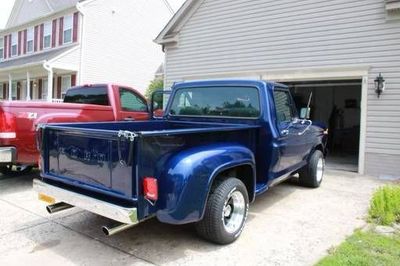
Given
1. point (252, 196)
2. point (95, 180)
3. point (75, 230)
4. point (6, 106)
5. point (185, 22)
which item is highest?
point (185, 22)

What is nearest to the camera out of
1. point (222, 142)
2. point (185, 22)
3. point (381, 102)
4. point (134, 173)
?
point (134, 173)

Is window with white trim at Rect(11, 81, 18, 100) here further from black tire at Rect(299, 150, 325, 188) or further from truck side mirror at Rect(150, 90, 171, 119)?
black tire at Rect(299, 150, 325, 188)

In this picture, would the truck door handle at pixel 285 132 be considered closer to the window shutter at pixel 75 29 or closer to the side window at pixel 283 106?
the side window at pixel 283 106

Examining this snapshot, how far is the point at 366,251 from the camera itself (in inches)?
159

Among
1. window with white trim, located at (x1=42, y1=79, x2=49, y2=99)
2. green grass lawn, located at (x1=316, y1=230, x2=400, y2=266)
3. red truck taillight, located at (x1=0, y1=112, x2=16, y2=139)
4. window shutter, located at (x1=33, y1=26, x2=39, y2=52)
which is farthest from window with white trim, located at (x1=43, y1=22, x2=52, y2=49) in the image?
green grass lawn, located at (x1=316, y1=230, x2=400, y2=266)

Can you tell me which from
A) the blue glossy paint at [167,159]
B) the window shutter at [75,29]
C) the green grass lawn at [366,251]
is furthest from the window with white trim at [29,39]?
the green grass lawn at [366,251]

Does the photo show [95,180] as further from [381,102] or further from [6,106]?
[381,102]

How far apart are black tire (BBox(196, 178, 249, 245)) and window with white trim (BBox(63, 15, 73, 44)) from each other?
18368 millimetres

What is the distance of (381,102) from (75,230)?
736 centimetres

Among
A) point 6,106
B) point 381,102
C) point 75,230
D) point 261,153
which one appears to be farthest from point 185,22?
point 75,230

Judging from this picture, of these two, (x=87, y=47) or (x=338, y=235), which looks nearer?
(x=338, y=235)

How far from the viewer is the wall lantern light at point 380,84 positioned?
8.58 meters

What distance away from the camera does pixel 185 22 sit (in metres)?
→ 12.5

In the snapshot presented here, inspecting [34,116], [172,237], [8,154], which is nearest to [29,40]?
[34,116]
